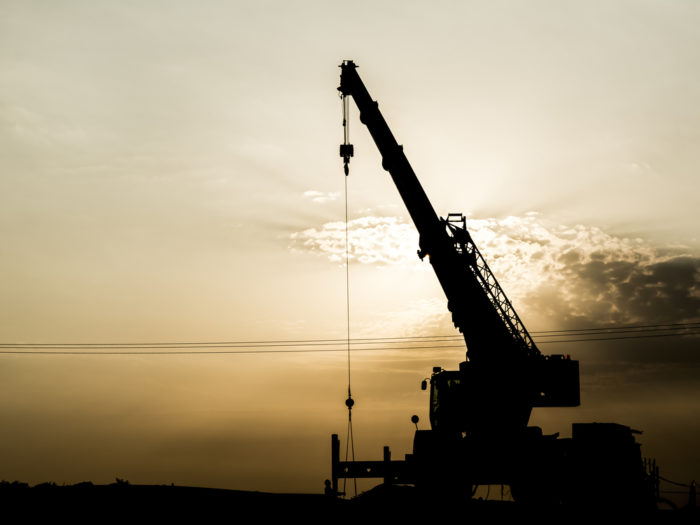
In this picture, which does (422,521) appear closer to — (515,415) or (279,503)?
(279,503)

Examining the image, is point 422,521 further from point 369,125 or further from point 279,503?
point 369,125

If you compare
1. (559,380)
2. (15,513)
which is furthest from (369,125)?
(15,513)

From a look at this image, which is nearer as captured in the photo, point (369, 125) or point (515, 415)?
point (515, 415)

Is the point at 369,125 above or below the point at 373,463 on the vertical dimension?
above

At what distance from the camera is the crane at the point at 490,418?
1342 inches

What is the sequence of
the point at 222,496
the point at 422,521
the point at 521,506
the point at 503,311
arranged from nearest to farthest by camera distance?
the point at 422,521
the point at 521,506
the point at 222,496
the point at 503,311

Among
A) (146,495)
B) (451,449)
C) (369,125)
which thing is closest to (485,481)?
(451,449)

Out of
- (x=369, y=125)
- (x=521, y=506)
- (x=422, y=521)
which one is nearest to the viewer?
(x=422, y=521)

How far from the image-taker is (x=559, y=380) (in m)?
35.9

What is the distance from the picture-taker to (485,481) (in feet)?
117

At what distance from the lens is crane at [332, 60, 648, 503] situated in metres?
34.1

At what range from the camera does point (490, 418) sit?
36.2 metres

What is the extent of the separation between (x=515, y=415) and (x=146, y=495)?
15971mm

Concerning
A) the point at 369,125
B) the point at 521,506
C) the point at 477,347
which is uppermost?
the point at 369,125
